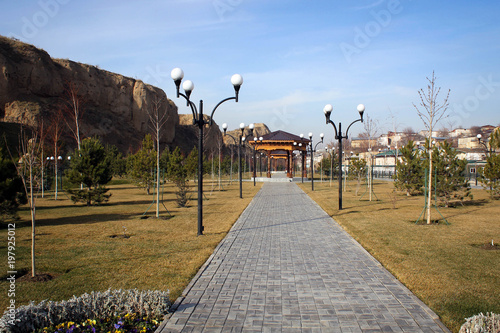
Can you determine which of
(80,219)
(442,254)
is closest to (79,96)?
(80,219)

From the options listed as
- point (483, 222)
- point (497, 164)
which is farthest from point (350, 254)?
point (497, 164)

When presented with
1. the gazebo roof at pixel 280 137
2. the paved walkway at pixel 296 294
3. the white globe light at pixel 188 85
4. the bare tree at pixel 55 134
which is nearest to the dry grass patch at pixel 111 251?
the paved walkway at pixel 296 294

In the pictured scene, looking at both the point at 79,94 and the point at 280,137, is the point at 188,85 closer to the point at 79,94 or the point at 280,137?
the point at 280,137

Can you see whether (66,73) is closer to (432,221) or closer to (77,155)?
(77,155)

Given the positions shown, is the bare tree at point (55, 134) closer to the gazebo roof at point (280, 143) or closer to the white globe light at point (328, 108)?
the white globe light at point (328, 108)

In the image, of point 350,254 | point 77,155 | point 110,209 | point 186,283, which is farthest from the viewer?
point 77,155

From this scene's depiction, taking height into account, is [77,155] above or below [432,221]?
above

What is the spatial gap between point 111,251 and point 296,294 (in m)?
4.15

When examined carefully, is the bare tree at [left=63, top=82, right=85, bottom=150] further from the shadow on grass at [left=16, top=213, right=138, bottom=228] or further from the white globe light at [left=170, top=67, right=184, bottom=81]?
the white globe light at [left=170, top=67, right=184, bottom=81]

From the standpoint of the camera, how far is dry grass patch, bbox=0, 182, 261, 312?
16.1 ft

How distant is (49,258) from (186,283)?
10.2 feet

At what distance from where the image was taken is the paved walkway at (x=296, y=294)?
3625 mm

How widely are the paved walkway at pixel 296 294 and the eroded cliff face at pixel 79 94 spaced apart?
2633cm

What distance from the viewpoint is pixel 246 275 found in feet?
17.7
